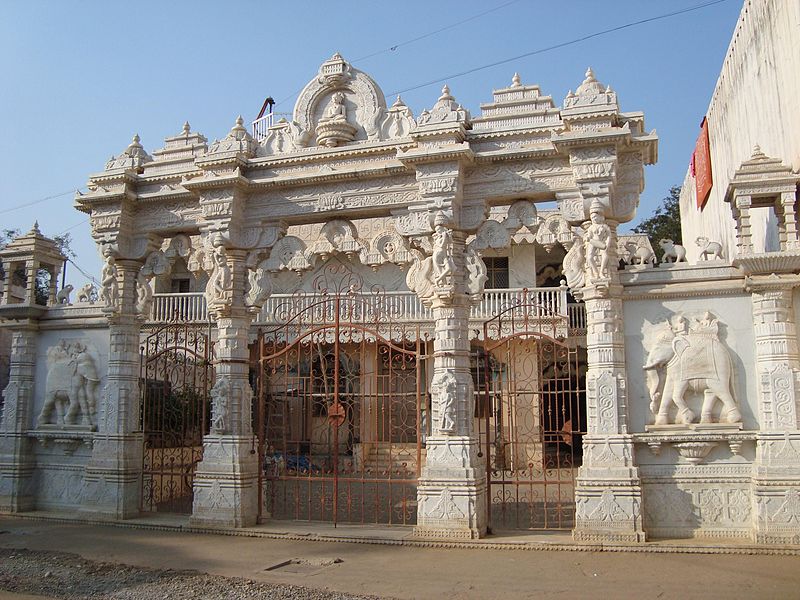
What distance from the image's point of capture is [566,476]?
42.5 ft

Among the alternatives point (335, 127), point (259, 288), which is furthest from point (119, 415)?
point (335, 127)

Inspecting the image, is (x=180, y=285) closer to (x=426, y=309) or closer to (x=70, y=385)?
(x=426, y=309)

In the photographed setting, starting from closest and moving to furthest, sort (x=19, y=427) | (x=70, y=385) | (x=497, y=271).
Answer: (x=70, y=385), (x=19, y=427), (x=497, y=271)

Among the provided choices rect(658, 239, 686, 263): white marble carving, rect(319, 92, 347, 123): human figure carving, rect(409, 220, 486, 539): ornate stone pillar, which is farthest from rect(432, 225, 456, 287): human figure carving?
rect(658, 239, 686, 263): white marble carving

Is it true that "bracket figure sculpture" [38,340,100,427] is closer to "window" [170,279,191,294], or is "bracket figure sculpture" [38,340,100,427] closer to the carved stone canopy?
the carved stone canopy

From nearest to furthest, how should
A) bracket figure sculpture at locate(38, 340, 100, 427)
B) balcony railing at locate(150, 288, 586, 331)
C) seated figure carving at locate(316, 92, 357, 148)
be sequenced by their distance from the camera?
seated figure carving at locate(316, 92, 357, 148) < bracket figure sculpture at locate(38, 340, 100, 427) < balcony railing at locate(150, 288, 586, 331)

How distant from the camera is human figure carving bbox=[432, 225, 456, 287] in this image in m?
7.89

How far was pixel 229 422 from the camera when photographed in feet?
28.8

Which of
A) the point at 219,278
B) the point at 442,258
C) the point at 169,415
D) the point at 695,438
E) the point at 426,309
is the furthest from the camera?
the point at 426,309

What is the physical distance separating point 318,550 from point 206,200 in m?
4.33

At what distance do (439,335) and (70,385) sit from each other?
5271 millimetres

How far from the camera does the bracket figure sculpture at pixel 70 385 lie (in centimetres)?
980

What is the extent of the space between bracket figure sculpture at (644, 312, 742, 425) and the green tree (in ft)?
52.3

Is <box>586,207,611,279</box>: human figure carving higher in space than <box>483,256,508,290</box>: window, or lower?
lower
